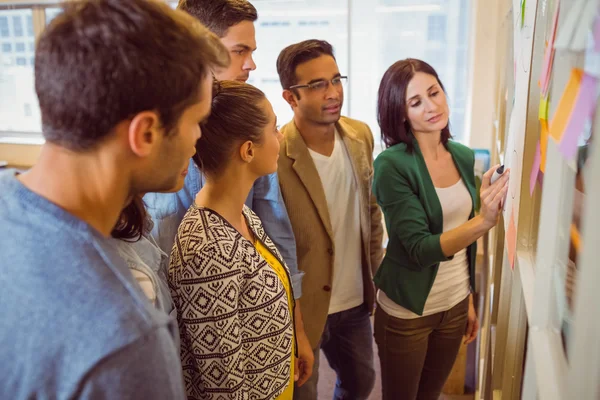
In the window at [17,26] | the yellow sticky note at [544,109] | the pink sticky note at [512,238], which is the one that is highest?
the window at [17,26]

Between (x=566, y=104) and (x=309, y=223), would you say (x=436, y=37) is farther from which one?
(x=566, y=104)

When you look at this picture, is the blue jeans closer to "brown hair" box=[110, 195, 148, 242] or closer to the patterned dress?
the patterned dress

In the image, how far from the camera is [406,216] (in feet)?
4.68

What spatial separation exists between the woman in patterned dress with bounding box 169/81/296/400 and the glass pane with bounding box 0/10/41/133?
140 inches

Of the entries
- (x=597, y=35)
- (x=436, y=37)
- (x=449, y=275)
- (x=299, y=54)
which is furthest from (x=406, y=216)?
(x=436, y=37)

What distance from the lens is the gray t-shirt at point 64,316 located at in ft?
1.87

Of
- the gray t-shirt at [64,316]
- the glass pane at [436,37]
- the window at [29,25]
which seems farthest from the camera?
the window at [29,25]

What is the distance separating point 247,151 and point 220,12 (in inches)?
19.0

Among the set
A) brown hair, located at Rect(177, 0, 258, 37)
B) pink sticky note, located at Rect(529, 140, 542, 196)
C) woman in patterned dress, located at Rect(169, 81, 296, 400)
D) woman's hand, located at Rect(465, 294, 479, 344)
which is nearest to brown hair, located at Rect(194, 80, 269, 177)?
woman in patterned dress, located at Rect(169, 81, 296, 400)

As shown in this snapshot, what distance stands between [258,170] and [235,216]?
0.38 ft

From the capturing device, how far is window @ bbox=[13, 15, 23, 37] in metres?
4.07

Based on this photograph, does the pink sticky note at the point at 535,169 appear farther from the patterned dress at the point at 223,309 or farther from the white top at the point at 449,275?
the white top at the point at 449,275

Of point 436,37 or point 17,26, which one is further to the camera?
point 17,26


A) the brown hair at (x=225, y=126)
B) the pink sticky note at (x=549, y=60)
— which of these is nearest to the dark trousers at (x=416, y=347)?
the brown hair at (x=225, y=126)
